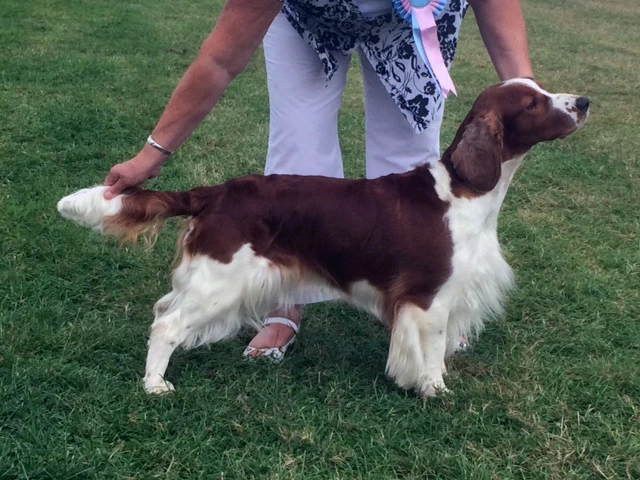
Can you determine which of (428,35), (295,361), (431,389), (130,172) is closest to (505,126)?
(428,35)

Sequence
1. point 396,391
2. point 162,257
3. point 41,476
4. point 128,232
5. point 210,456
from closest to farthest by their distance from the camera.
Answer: point 41,476 → point 210,456 → point 128,232 → point 396,391 → point 162,257

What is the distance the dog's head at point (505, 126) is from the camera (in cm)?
286

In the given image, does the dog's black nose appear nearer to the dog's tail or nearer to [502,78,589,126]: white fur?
[502,78,589,126]: white fur

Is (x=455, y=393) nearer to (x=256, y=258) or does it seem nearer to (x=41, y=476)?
(x=256, y=258)

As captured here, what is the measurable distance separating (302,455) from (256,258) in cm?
75

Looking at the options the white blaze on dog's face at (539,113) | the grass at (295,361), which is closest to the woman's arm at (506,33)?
the white blaze on dog's face at (539,113)

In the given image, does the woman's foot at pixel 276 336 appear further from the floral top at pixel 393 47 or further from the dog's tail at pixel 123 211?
the floral top at pixel 393 47

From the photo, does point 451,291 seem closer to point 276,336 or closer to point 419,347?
point 419,347

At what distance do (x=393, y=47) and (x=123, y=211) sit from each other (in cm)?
128

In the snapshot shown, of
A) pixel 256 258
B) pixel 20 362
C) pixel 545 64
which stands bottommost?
pixel 545 64

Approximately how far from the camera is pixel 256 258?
289 centimetres

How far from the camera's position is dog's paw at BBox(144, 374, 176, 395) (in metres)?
2.85

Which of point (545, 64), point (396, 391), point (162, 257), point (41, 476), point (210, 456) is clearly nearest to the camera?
point (41, 476)

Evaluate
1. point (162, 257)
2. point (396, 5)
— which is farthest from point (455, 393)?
point (162, 257)
